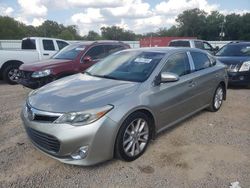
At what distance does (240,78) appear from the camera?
8477mm

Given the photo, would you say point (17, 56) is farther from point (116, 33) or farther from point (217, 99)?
point (116, 33)

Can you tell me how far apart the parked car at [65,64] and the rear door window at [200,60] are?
330 cm

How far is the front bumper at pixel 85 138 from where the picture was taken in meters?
3.09

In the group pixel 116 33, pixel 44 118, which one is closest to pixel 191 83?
pixel 44 118

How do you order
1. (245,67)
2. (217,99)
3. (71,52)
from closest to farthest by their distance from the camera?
(217,99) → (71,52) → (245,67)

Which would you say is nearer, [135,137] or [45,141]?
[45,141]

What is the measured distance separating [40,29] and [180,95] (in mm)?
85340

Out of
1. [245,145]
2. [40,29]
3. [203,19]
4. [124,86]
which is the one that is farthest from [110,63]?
[203,19]

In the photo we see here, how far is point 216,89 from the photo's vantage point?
581 cm

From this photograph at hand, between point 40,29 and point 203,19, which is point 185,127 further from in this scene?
point 203,19

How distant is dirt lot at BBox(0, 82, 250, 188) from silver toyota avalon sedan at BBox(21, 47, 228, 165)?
248 mm

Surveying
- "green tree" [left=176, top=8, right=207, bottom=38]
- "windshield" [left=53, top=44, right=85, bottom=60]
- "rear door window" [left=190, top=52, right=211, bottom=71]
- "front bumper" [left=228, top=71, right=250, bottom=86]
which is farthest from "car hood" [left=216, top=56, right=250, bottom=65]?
"green tree" [left=176, top=8, right=207, bottom=38]

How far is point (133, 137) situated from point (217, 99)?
3.09m

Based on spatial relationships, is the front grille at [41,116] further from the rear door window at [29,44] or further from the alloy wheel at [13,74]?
the rear door window at [29,44]
